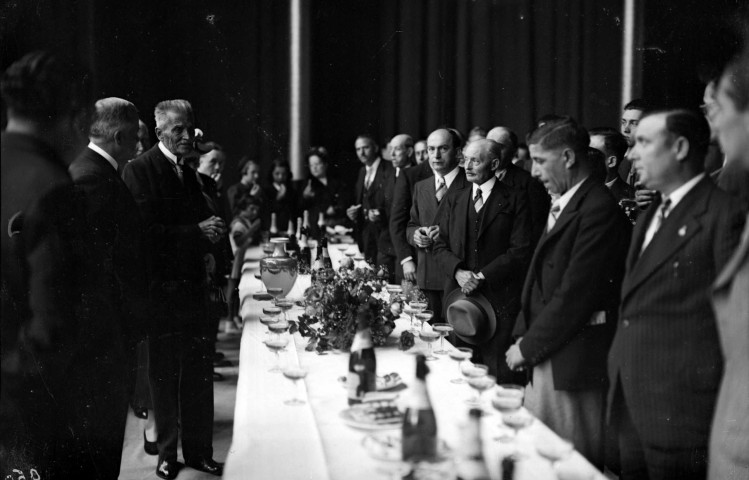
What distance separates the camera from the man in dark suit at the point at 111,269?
2539 mm

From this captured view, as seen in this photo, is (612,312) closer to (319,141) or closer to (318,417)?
(318,417)

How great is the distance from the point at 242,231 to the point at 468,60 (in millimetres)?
2305

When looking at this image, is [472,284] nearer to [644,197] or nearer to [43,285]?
[644,197]

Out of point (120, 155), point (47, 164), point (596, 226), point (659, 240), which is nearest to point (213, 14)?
point (120, 155)

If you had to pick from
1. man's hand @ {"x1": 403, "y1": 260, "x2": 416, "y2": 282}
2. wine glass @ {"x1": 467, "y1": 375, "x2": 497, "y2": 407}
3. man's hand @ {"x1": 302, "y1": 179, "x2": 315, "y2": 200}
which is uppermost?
man's hand @ {"x1": 302, "y1": 179, "x2": 315, "y2": 200}

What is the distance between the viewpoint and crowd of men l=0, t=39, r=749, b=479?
2.01 meters

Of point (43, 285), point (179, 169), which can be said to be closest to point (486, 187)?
point (179, 169)

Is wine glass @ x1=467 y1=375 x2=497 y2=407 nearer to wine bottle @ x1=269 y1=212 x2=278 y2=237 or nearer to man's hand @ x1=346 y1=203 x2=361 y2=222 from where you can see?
wine bottle @ x1=269 y1=212 x2=278 y2=237

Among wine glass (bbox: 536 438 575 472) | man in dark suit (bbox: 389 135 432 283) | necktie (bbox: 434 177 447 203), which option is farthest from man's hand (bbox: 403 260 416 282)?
wine glass (bbox: 536 438 575 472)

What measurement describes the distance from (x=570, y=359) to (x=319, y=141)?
4719 millimetres

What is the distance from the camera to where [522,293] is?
2.81 m

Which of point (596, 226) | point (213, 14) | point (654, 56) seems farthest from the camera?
point (213, 14)

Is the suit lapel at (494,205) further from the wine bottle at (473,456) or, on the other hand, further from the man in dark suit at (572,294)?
the wine bottle at (473,456)

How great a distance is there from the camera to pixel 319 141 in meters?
6.90
